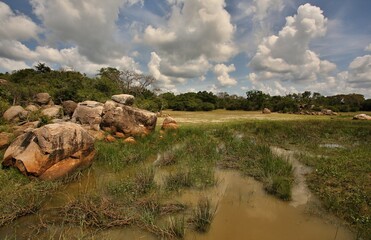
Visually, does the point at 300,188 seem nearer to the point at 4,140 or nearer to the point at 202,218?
the point at 202,218

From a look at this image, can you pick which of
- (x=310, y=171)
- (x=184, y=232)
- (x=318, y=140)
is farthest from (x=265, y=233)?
(x=318, y=140)

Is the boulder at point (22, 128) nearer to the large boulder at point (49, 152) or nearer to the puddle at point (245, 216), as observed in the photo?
the large boulder at point (49, 152)

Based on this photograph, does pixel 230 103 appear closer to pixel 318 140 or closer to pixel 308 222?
pixel 318 140

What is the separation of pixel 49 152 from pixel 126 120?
340 inches

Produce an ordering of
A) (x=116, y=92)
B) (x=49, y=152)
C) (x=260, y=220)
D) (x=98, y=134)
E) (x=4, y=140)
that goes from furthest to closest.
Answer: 1. (x=116, y=92)
2. (x=98, y=134)
3. (x=4, y=140)
4. (x=49, y=152)
5. (x=260, y=220)

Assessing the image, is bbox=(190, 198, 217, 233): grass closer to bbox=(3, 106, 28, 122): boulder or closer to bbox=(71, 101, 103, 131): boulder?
bbox=(71, 101, 103, 131): boulder

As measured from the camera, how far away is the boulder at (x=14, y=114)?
1955 cm

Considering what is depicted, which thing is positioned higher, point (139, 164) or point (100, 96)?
point (100, 96)

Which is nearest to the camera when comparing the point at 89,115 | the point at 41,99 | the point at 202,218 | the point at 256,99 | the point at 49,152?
the point at 202,218

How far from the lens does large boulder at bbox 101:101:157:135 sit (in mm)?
16953

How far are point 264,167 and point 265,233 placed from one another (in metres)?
4.13

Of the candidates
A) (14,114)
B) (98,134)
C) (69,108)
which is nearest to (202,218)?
(98,134)

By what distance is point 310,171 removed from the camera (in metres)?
9.92

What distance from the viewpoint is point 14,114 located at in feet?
65.7
